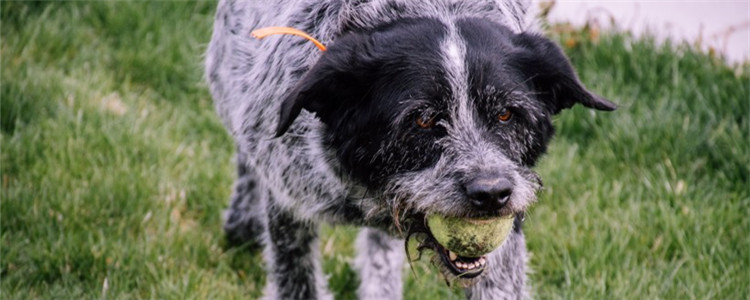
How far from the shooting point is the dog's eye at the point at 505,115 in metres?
3.31

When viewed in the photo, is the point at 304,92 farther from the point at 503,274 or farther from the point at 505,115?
the point at 503,274

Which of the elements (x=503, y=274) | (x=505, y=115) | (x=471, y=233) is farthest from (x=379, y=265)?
(x=505, y=115)

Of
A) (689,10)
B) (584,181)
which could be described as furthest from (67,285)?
(689,10)

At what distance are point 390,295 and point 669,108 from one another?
1.95 metres

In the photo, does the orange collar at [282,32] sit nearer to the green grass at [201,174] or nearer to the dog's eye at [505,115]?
the dog's eye at [505,115]

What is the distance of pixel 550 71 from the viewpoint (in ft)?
11.2

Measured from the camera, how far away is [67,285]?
174 inches

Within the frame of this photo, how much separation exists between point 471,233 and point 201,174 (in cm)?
243

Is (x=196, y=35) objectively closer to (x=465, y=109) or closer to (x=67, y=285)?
(x=67, y=285)

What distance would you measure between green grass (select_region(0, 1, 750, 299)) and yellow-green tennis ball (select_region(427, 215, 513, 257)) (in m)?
1.16

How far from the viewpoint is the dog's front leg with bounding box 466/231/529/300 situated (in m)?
3.71

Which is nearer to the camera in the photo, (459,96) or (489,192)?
(489,192)

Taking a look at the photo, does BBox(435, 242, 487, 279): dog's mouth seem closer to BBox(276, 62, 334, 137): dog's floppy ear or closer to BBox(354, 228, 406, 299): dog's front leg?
BBox(276, 62, 334, 137): dog's floppy ear

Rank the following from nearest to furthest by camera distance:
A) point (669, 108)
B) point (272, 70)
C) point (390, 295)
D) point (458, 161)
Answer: point (458, 161) → point (272, 70) → point (390, 295) → point (669, 108)
